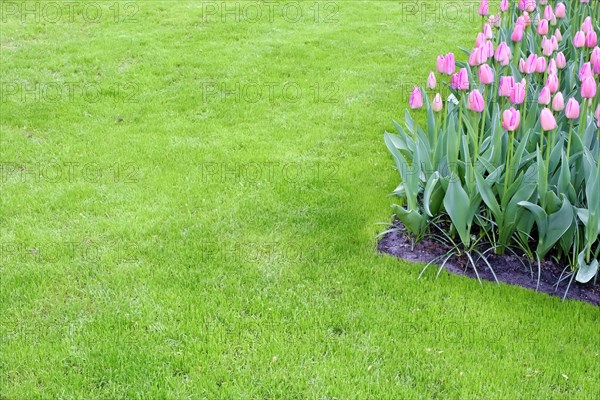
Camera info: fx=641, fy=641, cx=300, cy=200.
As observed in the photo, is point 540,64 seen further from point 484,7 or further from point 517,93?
point 484,7

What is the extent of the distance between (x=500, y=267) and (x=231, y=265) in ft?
5.77

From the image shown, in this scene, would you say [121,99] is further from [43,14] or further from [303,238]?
[43,14]

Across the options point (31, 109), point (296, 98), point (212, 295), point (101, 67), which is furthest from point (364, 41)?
point (212, 295)

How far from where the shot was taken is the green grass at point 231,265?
10.8 feet

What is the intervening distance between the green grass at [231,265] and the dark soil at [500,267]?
5.0 inches

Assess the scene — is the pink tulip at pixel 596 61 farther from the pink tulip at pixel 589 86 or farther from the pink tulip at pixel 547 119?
the pink tulip at pixel 547 119

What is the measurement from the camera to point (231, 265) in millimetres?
4230

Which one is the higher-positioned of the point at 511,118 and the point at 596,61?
the point at 596,61

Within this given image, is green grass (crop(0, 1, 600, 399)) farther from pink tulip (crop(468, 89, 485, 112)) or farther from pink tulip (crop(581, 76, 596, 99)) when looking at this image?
pink tulip (crop(581, 76, 596, 99))

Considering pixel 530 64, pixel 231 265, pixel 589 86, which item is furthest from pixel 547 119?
pixel 231 265

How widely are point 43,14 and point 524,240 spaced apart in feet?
30.5

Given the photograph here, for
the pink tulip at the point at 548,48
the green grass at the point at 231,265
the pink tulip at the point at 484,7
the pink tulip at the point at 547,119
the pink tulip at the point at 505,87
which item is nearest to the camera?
the green grass at the point at 231,265

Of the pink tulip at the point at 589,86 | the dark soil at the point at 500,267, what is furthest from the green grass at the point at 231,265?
the pink tulip at the point at 589,86

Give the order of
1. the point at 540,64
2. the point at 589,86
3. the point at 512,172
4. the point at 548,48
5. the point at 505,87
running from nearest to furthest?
the point at 589,86, the point at 505,87, the point at 512,172, the point at 540,64, the point at 548,48
